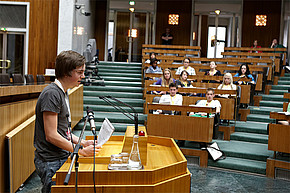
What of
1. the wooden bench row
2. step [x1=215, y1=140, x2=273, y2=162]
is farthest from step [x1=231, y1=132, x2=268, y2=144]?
the wooden bench row

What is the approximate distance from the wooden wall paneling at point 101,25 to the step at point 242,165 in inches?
443

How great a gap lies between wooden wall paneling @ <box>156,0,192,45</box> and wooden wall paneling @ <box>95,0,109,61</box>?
2.39 m

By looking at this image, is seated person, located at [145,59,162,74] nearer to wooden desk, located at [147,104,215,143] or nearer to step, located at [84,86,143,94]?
step, located at [84,86,143,94]

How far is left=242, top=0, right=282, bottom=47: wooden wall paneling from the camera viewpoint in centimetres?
1580

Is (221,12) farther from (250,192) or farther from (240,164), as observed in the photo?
(250,192)

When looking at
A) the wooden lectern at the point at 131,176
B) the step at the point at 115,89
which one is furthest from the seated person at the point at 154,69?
the wooden lectern at the point at 131,176

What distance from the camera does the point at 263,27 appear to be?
15.9 metres

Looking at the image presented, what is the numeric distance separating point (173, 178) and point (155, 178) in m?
0.16

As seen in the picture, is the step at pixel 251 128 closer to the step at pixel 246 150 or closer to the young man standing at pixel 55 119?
the step at pixel 246 150

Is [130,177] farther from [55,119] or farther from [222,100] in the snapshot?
[222,100]

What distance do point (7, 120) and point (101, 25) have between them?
13.2 meters

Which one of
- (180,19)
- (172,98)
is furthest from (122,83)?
(180,19)

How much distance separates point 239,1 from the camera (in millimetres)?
15906

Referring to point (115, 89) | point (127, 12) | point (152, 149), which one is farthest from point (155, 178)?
point (127, 12)
